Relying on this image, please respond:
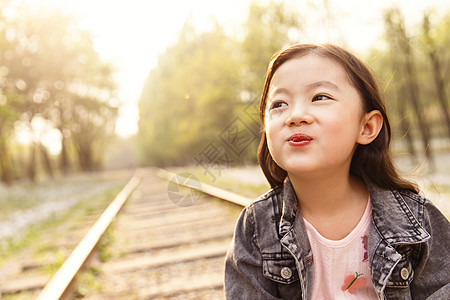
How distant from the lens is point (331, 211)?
4.75 feet

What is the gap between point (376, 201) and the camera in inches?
55.9

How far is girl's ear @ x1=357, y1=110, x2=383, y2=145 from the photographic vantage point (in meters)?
1.40

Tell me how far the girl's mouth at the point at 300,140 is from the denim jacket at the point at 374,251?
0.29 m

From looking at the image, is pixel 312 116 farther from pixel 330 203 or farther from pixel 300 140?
pixel 330 203

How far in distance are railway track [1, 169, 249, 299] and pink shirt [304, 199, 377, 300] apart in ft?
4.26

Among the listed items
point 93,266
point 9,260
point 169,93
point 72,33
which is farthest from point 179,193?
point 169,93

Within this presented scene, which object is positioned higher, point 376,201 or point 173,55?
point 173,55

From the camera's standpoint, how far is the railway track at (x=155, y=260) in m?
2.70

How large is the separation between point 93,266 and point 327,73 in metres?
2.82

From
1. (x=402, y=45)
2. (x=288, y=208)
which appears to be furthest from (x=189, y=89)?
(x=288, y=208)

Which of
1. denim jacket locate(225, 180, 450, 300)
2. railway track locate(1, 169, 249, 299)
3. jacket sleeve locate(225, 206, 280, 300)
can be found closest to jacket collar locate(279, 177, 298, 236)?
denim jacket locate(225, 180, 450, 300)

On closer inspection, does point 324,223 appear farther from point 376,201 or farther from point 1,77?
point 1,77

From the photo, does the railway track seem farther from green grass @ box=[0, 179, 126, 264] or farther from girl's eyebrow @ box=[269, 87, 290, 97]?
girl's eyebrow @ box=[269, 87, 290, 97]

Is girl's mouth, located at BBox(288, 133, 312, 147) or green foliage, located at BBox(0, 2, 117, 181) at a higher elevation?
green foliage, located at BBox(0, 2, 117, 181)
